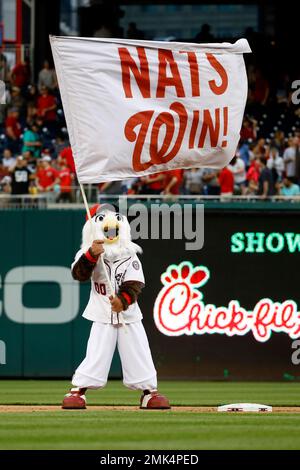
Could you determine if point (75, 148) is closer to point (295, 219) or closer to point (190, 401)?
point (190, 401)

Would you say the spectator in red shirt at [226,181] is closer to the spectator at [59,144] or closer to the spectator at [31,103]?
the spectator at [59,144]

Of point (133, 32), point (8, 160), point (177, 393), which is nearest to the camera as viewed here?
point (177, 393)

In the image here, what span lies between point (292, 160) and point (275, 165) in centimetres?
43

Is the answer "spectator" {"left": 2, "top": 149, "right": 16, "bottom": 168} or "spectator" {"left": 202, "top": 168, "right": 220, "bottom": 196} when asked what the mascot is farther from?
"spectator" {"left": 2, "top": 149, "right": 16, "bottom": 168}

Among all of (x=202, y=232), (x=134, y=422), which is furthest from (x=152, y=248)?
(x=134, y=422)

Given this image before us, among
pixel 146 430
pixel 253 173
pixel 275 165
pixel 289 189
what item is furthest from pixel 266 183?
pixel 146 430

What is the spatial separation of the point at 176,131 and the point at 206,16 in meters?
21.6

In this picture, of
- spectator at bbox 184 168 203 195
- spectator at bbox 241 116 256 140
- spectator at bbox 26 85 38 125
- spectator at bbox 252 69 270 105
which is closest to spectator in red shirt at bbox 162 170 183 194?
spectator at bbox 184 168 203 195

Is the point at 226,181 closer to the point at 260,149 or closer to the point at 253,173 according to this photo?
the point at 253,173

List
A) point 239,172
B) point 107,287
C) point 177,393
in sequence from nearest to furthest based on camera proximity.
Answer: point 107,287 < point 177,393 < point 239,172

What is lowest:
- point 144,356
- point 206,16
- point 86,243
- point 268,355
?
point 268,355

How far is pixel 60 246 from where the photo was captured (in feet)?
67.6

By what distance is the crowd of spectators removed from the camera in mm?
21250

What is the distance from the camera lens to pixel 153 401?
12.1 meters
